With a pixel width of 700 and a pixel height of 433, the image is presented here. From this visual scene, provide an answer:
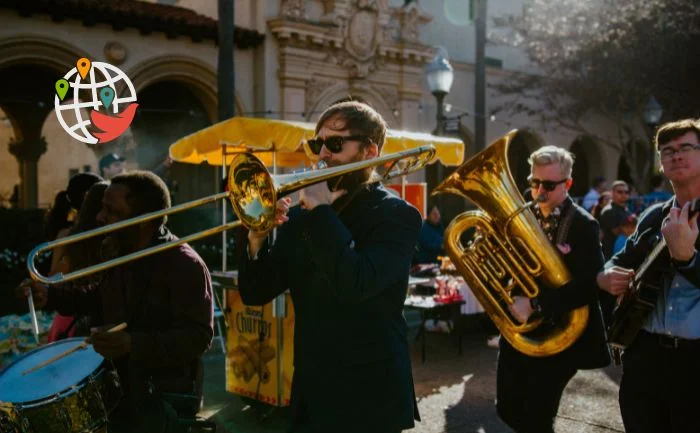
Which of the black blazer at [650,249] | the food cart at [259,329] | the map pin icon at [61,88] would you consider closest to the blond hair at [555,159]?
the black blazer at [650,249]

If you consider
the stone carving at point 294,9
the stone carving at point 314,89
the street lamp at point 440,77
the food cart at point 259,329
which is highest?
the stone carving at point 294,9

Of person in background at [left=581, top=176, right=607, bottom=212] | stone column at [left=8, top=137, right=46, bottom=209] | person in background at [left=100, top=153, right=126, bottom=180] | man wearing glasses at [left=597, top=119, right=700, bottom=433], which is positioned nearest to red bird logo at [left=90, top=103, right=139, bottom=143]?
man wearing glasses at [left=597, top=119, right=700, bottom=433]

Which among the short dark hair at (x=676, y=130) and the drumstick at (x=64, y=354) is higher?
the short dark hair at (x=676, y=130)

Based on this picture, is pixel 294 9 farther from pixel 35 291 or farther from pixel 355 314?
pixel 355 314

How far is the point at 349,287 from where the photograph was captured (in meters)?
2.07

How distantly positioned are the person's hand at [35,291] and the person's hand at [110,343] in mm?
796

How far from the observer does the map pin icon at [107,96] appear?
15.2ft

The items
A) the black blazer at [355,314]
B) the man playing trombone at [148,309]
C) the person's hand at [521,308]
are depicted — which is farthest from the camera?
the person's hand at [521,308]

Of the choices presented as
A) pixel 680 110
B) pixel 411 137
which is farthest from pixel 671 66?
pixel 411 137

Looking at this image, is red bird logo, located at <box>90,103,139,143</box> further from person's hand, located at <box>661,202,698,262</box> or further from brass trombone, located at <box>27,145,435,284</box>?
person's hand, located at <box>661,202,698,262</box>

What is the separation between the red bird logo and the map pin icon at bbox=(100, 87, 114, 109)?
10 centimetres

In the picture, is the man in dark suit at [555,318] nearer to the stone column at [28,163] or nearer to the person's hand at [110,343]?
the person's hand at [110,343]

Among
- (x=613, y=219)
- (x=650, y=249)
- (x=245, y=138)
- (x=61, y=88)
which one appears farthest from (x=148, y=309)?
(x=613, y=219)

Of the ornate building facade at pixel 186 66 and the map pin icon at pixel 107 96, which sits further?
the ornate building facade at pixel 186 66
